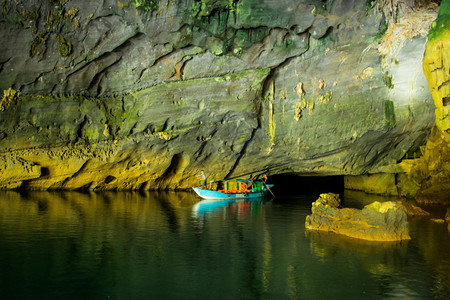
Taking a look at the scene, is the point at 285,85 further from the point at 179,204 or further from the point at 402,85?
the point at 179,204

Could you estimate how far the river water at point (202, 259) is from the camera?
26.7ft

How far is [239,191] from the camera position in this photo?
Result: 27.4m

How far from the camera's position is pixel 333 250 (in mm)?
11516

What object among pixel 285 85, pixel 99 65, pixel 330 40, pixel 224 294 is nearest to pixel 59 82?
pixel 99 65

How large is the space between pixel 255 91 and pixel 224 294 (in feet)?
50.8

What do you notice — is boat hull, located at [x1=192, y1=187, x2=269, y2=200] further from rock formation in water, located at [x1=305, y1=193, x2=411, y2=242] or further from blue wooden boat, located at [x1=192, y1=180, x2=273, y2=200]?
rock formation in water, located at [x1=305, y1=193, x2=411, y2=242]

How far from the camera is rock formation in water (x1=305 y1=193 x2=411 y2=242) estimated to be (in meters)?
12.7

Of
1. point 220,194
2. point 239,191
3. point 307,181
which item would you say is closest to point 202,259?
point 220,194

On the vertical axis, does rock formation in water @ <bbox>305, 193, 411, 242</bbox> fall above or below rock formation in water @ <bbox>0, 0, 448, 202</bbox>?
below

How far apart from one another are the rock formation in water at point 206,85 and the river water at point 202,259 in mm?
6976

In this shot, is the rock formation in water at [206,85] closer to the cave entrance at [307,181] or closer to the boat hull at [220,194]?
the boat hull at [220,194]

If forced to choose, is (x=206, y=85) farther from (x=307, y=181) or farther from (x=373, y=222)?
(x=307, y=181)

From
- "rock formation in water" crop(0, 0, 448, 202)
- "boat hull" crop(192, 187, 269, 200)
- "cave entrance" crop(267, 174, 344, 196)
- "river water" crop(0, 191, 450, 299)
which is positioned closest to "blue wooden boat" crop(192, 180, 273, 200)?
"boat hull" crop(192, 187, 269, 200)

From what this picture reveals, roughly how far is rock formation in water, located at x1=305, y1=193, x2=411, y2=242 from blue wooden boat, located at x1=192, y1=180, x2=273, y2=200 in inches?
489
